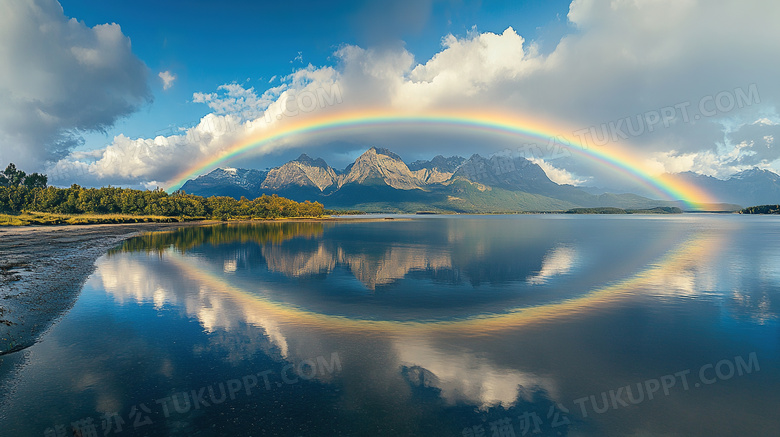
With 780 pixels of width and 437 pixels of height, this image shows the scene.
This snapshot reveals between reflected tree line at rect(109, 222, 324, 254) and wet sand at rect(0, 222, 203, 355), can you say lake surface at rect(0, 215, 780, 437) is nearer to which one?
wet sand at rect(0, 222, 203, 355)

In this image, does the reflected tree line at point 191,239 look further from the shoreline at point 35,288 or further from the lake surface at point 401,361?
the lake surface at point 401,361

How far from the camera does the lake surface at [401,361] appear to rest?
1311 centimetres

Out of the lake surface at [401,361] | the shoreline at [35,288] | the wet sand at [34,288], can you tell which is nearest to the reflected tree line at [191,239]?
the shoreline at [35,288]

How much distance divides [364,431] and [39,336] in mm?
21304

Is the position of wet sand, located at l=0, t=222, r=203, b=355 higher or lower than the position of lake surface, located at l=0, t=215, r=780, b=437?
higher

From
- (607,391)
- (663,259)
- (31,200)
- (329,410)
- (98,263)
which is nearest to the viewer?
(329,410)

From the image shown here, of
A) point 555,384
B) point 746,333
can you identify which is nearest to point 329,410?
point 555,384

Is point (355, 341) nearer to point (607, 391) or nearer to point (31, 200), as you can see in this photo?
point (607, 391)

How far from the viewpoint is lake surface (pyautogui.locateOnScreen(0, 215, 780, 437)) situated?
1311 cm

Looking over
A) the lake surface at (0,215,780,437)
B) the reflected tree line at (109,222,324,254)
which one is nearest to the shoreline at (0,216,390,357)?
the lake surface at (0,215,780,437)

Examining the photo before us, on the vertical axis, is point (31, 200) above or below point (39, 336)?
above

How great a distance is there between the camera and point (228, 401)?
47.1 feet

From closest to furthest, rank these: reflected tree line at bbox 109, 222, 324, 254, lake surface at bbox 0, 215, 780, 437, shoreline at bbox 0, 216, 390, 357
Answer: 1. lake surface at bbox 0, 215, 780, 437
2. shoreline at bbox 0, 216, 390, 357
3. reflected tree line at bbox 109, 222, 324, 254

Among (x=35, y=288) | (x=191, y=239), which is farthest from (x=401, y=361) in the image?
(x=191, y=239)
